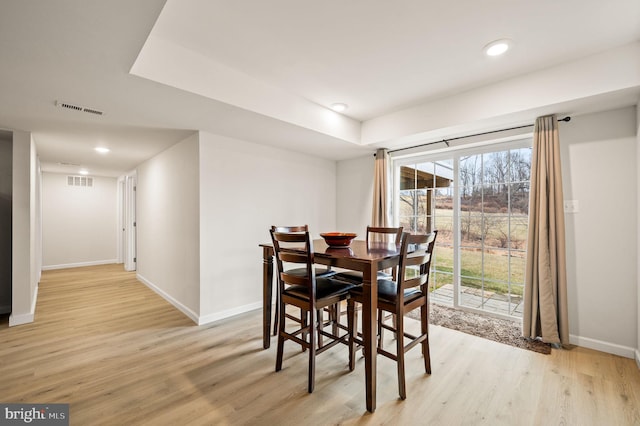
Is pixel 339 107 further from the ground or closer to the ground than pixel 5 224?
further from the ground

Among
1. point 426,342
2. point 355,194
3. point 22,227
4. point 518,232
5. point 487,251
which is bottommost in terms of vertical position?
point 426,342

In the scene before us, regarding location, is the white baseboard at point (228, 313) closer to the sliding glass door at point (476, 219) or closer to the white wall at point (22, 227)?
the white wall at point (22, 227)

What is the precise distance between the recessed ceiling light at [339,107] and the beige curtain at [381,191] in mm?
1014

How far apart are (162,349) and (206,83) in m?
2.40

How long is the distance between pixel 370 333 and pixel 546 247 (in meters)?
2.08

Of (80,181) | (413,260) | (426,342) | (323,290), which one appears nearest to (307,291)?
(323,290)

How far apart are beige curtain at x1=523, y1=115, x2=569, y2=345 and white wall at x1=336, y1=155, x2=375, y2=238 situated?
2110 mm

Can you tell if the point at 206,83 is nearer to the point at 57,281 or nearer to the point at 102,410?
the point at 102,410

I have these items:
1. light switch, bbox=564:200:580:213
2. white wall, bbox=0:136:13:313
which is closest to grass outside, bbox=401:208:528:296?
light switch, bbox=564:200:580:213

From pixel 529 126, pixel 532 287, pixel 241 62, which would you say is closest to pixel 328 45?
pixel 241 62

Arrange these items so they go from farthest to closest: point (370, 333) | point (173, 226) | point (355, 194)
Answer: point (355, 194) < point (173, 226) < point (370, 333)

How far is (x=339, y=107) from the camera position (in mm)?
3334

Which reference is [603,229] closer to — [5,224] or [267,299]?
[267,299]

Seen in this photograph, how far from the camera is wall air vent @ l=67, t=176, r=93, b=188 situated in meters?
6.46
